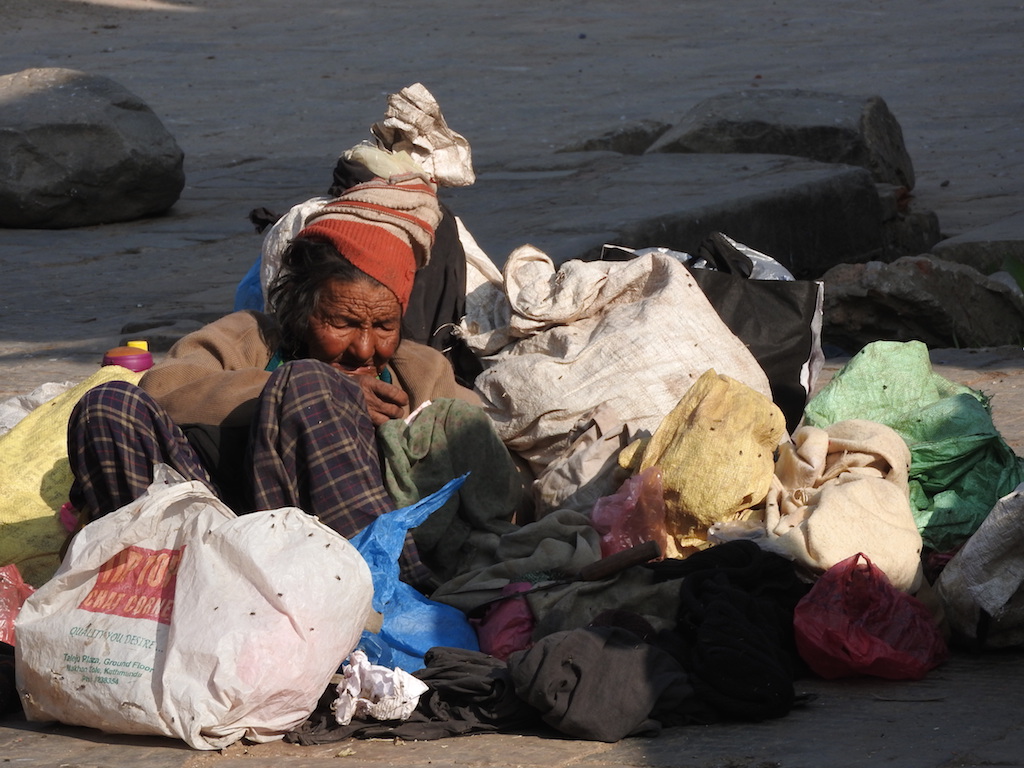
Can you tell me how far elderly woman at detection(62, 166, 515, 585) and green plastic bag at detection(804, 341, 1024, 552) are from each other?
3.34 ft

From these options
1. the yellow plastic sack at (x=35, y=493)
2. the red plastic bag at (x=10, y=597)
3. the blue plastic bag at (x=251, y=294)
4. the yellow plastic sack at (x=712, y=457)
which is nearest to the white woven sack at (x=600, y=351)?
the yellow plastic sack at (x=712, y=457)

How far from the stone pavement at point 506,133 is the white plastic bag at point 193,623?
0.08 metres

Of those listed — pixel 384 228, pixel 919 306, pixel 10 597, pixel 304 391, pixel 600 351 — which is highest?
pixel 384 228

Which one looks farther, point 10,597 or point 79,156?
point 79,156

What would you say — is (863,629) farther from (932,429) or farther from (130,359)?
(130,359)

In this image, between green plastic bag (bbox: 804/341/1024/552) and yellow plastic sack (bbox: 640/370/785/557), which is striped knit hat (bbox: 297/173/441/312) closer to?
yellow plastic sack (bbox: 640/370/785/557)

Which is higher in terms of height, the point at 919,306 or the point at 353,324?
the point at 353,324

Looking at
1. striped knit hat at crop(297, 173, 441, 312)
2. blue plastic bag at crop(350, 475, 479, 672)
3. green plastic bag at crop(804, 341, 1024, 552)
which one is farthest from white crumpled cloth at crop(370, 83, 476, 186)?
blue plastic bag at crop(350, 475, 479, 672)

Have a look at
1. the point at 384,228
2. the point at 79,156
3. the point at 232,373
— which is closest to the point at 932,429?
the point at 384,228

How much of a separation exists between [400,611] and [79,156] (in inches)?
262

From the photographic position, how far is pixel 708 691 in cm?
253

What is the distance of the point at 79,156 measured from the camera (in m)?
8.81

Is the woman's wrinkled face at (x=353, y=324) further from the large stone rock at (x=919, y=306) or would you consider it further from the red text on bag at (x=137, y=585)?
the large stone rock at (x=919, y=306)

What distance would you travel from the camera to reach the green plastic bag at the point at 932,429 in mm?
3393
